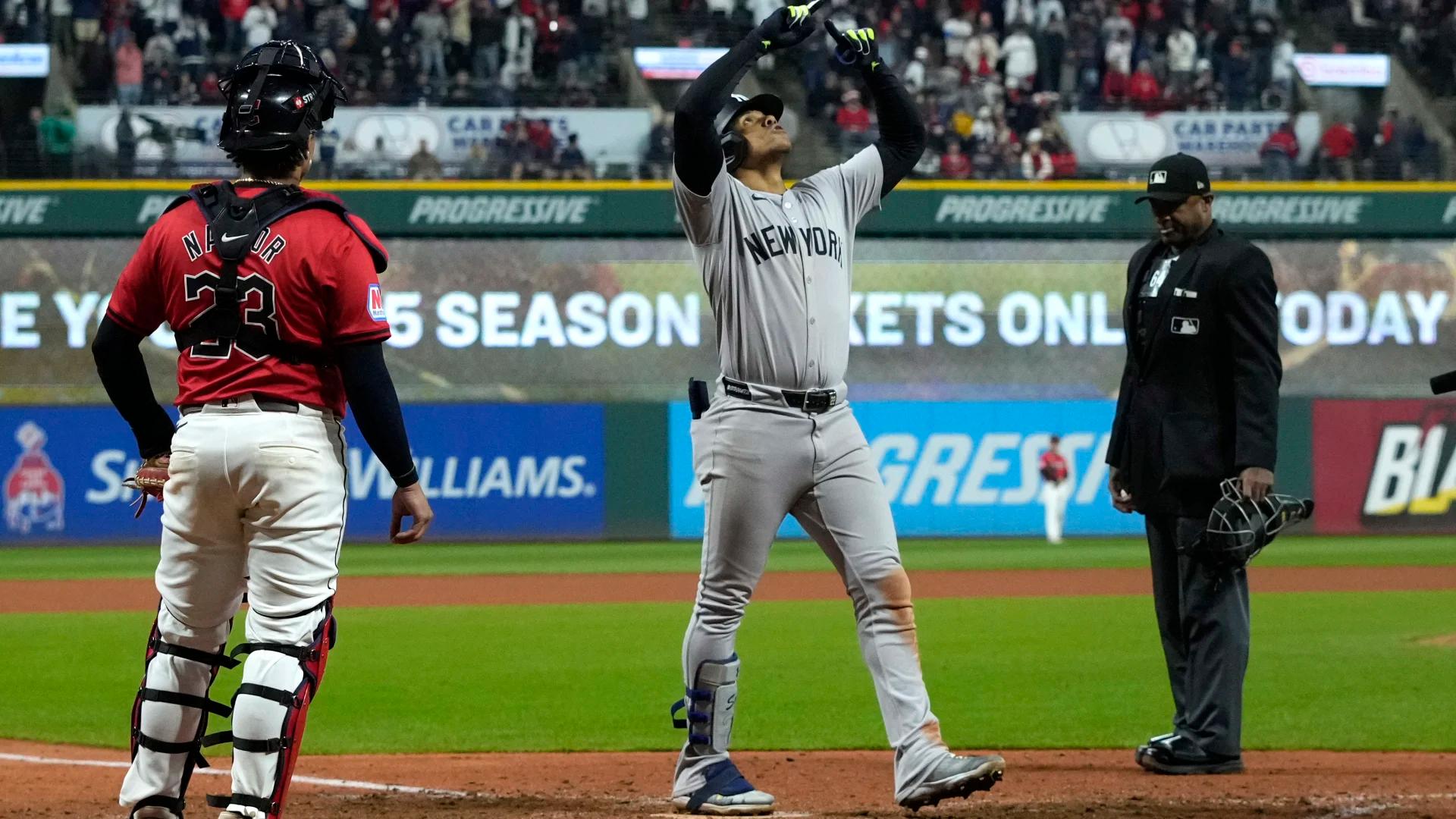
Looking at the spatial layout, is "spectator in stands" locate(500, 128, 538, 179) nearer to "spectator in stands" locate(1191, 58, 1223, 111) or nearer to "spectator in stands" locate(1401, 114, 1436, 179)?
"spectator in stands" locate(1191, 58, 1223, 111)

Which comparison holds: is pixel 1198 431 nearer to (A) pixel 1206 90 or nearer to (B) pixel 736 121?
(B) pixel 736 121

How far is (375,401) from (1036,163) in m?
20.7

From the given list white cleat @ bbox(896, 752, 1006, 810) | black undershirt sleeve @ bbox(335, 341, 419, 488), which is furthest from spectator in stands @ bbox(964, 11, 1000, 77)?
black undershirt sleeve @ bbox(335, 341, 419, 488)

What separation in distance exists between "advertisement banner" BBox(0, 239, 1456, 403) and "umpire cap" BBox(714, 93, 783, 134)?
16776 mm

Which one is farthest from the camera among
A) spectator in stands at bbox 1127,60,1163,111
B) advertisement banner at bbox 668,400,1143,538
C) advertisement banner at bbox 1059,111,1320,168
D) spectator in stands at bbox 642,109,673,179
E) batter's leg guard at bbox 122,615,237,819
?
spectator in stands at bbox 1127,60,1163,111

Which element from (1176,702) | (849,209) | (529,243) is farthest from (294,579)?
(529,243)

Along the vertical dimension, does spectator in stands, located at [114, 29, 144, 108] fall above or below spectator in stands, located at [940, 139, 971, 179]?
above

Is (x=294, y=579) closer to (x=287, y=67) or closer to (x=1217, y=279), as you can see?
(x=287, y=67)

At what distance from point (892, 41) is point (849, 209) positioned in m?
21.9

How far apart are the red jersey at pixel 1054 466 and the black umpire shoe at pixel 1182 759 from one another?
46.6ft

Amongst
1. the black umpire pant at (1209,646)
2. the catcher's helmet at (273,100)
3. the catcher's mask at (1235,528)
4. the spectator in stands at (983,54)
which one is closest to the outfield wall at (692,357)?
the spectator in stands at (983,54)

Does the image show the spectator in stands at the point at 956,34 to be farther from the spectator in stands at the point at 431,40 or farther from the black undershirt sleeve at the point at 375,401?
the black undershirt sleeve at the point at 375,401

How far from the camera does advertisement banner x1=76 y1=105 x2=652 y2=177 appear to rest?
22.7 meters

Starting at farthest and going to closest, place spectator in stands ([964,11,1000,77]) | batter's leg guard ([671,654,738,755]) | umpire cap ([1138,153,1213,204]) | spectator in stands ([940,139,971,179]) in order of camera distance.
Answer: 1. spectator in stands ([964,11,1000,77])
2. spectator in stands ([940,139,971,179])
3. umpire cap ([1138,153,1213,204])
4. batter's leg guard ([671,654,738,755])
